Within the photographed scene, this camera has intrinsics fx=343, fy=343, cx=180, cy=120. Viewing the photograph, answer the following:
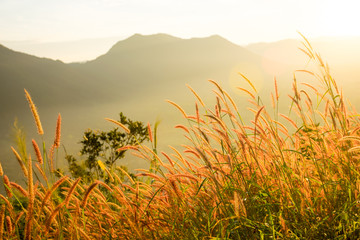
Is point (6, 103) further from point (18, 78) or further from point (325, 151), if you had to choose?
point (325, 151)

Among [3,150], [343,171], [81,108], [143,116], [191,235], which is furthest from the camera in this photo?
[81,108]

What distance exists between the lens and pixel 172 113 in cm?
16825

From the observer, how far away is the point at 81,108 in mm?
190875

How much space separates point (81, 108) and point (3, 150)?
2655 inches

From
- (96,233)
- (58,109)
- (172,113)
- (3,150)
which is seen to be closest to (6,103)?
(58,109)

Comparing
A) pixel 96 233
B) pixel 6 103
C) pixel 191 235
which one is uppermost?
pixel 191 235

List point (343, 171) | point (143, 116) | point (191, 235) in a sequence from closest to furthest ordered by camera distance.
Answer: point (191, 235), point (343, 171), point (143, 116)

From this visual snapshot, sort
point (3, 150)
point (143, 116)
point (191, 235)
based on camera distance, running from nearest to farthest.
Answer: point (191, 235), point (3, 150), point (143, 116)

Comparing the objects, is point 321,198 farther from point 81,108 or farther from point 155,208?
point 81,108

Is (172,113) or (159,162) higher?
(159,162)

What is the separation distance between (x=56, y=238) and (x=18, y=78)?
218767 millimetres

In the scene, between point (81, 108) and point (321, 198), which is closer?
point (321, 198)

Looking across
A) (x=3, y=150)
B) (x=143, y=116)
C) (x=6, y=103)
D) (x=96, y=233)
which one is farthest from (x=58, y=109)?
Answer: (x=96, y=233)

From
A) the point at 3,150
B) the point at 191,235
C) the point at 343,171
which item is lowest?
the point at 3,150
